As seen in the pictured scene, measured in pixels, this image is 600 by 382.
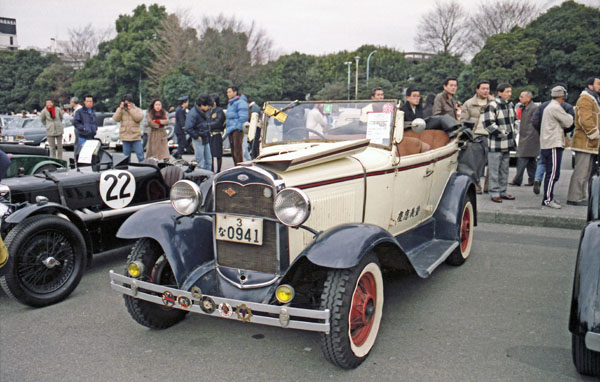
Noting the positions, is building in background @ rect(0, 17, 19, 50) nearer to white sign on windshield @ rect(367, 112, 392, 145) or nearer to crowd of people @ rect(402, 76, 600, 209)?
crowd of people @ rect(402, 76, 600, 209)

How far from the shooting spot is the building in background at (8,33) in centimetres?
8981

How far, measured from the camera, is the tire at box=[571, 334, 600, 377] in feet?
8.91

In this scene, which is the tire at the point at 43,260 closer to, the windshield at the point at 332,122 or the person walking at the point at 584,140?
the windshield at the point at 332,122

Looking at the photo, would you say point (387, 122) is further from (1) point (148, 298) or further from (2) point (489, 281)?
(1) point (148, 298)

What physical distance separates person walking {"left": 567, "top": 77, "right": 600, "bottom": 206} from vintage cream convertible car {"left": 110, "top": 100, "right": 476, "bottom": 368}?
421 cm

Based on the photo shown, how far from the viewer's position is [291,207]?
9.67ft

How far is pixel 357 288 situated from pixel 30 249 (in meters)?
2.77

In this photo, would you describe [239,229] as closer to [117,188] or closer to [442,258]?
[442,258]

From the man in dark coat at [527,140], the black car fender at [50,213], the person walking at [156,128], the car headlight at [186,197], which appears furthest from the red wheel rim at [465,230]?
the person walking at [156,128]

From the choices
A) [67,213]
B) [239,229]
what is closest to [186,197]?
[239,229]

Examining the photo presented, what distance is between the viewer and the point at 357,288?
311 cm

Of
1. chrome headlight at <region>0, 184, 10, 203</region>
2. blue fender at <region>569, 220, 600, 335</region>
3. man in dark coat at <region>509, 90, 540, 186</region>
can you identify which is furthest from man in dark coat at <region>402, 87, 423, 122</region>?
chrome headlight at <region>0, 184, 10, 203</region>

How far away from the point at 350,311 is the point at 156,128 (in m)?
8.48

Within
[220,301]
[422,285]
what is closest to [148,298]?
[220,301]
